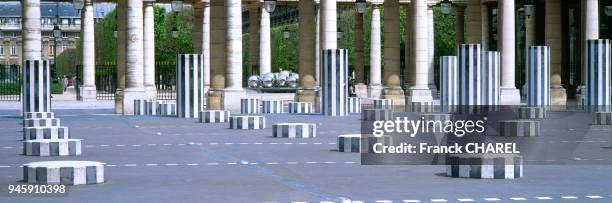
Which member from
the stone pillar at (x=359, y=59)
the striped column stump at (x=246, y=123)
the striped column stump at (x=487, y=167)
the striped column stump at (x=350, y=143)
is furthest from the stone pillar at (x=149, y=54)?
the striped column stump at (x=487, y=167)

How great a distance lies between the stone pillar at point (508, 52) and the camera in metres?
53.0

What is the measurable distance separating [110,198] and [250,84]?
5938cm

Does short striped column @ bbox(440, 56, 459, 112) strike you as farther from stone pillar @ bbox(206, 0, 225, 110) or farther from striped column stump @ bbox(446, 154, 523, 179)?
striped column stump @ bbox(446, 154, 523, 179)

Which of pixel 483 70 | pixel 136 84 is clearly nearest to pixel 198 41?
pixel 136 84

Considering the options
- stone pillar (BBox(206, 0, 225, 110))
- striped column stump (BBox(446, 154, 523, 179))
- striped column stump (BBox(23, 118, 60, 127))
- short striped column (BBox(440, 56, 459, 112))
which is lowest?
striped column stump (BBox(446, 154, 523, 179))

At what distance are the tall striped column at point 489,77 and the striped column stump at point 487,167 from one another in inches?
795

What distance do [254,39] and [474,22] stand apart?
22.6 meters

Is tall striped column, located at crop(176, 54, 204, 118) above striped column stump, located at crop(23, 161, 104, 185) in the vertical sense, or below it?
above

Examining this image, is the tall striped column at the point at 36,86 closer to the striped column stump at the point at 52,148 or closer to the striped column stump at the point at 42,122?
the striped column stump at the point at 42,122

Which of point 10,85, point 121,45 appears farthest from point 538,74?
point 10,85

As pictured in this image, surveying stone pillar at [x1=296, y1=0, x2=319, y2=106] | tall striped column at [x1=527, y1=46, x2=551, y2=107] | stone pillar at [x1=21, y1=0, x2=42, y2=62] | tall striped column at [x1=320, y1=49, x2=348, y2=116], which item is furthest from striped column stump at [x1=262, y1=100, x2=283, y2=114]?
tall striped column at [x1=527, y1=46, x2=551, y2=107]

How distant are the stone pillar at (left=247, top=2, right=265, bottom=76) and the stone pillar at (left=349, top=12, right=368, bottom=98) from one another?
6.18 meters

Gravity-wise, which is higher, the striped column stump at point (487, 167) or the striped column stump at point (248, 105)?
the striped column stump at point (248, 105)

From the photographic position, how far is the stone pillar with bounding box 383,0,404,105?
5422cm
